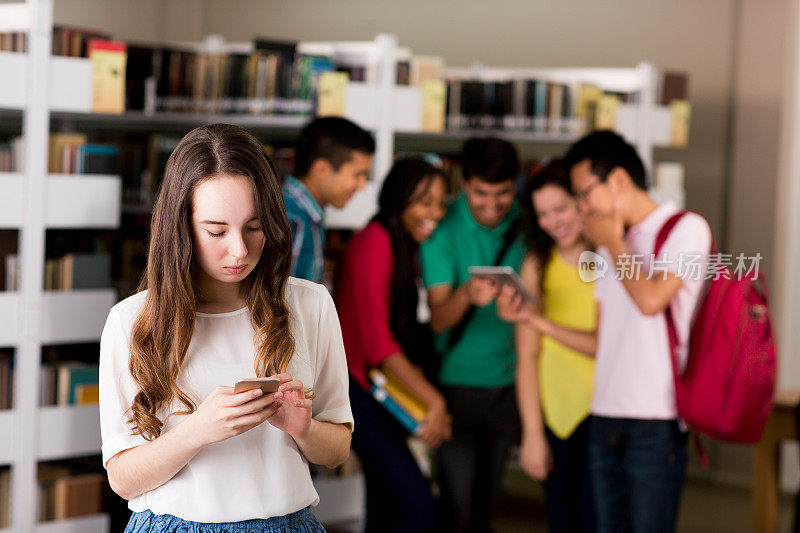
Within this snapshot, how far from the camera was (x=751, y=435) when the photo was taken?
261 cm

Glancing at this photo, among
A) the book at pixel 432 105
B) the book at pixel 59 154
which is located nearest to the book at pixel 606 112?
the book at pixel 432 105

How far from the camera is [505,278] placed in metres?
3.03

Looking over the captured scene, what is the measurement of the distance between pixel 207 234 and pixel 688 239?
1416 millimetres

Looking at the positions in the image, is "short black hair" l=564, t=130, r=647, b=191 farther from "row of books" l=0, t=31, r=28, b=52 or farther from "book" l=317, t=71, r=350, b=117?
"row of books" l=0, t=31, r=28, b=52

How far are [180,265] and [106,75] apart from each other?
240cm

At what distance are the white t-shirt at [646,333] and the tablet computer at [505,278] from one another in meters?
0.35

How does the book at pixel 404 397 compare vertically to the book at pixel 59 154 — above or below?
below

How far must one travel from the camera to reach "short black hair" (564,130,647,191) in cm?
270

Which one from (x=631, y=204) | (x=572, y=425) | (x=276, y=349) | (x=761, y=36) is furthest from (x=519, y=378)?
(x=761, y=36)

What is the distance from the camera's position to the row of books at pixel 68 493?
3600 mm

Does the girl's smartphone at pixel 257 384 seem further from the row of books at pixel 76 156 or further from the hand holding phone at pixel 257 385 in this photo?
the row of books at pixel 76 156

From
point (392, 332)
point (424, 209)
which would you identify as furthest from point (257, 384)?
point (424, 209)

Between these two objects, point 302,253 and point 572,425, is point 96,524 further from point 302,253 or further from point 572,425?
point 572,425

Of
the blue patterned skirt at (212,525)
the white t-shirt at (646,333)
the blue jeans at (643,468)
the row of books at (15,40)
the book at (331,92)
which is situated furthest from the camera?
the book at (331,92)
